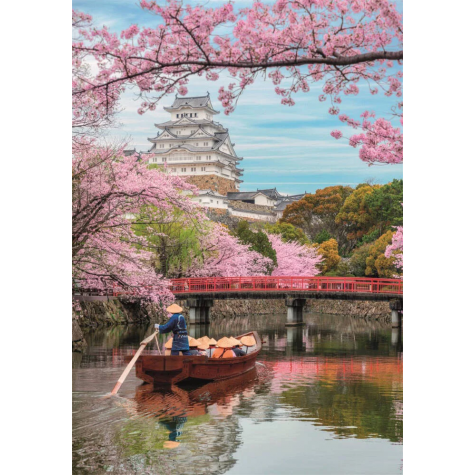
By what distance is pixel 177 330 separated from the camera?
7941 mm

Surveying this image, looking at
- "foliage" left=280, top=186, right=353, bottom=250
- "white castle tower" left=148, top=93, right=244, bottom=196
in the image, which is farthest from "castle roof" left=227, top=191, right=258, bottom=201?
"foliage" left=280, top=186, right=353, bottom=250

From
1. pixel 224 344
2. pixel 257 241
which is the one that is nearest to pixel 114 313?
pixel 257 241

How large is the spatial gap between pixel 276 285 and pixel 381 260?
10.9 feet

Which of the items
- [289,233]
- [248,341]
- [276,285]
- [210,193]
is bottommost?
[248,341]

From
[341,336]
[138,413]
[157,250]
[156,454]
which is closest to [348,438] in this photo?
[156,454]

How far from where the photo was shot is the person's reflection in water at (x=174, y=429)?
5572 millimetres

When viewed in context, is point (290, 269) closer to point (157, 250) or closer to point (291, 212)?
point (291, 212)

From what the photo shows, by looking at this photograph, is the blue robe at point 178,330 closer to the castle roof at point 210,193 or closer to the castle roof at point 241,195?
the castle roof at point 210,193

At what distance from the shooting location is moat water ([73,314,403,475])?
5088 mm

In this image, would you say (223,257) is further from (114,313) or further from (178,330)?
(178,330)

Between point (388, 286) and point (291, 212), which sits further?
point (291, 212)

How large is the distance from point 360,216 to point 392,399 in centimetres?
1534

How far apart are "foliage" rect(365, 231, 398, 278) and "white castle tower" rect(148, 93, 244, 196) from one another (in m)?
5.31
